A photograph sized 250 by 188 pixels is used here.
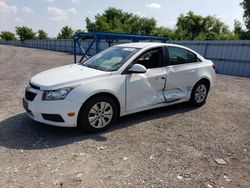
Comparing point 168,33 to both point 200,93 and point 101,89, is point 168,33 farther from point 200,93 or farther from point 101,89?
point 101,89

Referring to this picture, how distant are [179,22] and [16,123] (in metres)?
34.8

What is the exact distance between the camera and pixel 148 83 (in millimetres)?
4891

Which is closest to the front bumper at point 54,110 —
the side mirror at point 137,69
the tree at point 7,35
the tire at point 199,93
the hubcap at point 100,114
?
the hubcap at point 100,114

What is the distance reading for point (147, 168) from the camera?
3.32 metres

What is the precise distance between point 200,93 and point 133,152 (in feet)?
10.1

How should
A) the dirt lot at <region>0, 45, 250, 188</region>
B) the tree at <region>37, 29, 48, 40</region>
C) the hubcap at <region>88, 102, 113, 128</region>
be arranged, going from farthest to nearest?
1. the tree at <region>37, 29, 48, 40</region>
2. the hubcap at <region>88, 102, 113, 128</region>
3. the dirt lot at <region>0, 45, 250, 188</region>

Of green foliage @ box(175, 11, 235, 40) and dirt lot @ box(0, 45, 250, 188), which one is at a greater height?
green foliage @ box(175, 11, 235, 40)

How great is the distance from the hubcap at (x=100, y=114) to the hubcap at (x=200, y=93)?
101 inches

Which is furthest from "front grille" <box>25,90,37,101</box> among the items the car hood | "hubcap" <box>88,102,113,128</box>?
→ "hubcap" <box>88,102,113,128</box>

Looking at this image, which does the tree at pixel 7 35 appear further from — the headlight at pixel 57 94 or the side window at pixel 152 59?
the headlight at pixel 57 94

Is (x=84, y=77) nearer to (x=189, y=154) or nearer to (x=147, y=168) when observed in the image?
(x=147, y=168)

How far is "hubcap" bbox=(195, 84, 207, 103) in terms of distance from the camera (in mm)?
6025

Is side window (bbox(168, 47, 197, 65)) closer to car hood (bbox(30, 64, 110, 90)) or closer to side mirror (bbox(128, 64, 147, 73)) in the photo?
side mirror (bbox(128, 64, 147, 73))

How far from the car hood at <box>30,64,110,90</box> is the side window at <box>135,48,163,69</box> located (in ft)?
2.92
